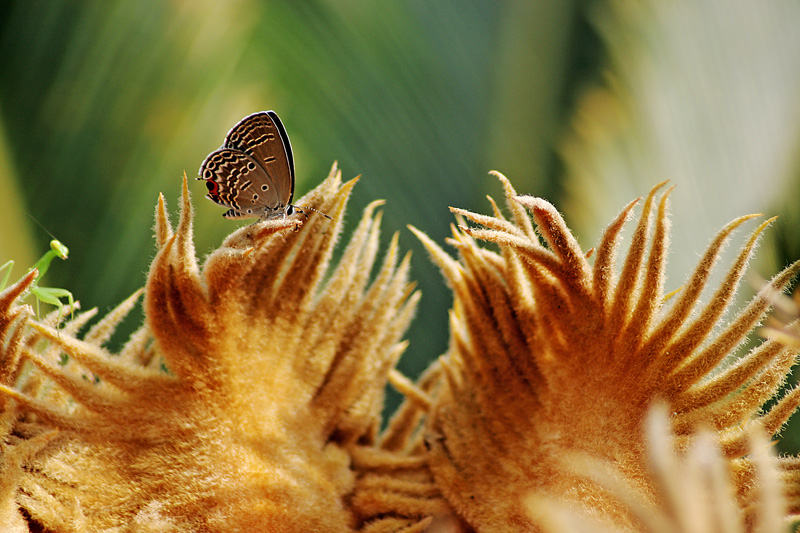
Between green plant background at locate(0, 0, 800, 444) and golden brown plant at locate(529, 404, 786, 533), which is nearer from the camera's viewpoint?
golden brown plant at locate(529, 404, 786, 533)

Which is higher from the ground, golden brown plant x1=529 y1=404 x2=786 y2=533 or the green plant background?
the green plant background

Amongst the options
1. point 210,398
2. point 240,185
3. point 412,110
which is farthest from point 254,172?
point 412,110

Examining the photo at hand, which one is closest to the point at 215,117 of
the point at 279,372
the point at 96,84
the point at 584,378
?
the point at 96,84

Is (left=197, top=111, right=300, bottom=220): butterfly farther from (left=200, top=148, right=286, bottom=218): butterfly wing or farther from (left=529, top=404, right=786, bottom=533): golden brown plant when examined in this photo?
(left=529, top=404, right=786, bottom=533): golden brown plant

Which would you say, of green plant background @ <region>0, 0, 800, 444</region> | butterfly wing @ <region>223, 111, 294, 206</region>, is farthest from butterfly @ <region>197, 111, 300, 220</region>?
green plant background @ <region>0, 0, 800, 444</region>

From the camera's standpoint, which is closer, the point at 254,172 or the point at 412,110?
the point at 254,172

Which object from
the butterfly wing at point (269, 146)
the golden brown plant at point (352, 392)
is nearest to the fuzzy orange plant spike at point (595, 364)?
the golden brown plant at point (352, 392)

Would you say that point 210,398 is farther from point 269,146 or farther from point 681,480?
point 681,480

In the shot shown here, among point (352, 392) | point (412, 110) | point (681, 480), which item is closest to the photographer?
point (681, 480)
